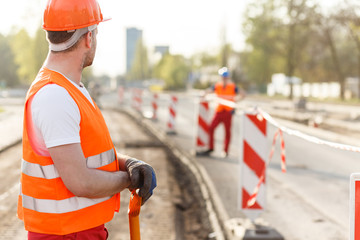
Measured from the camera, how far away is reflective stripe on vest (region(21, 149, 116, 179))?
2.02m

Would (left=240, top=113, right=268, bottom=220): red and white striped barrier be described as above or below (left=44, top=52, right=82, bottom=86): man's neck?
below

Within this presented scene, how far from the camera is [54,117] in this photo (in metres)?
1.91

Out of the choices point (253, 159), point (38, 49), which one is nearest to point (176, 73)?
point (38, 49)

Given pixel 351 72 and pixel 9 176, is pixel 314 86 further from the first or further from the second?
pixel 9 176

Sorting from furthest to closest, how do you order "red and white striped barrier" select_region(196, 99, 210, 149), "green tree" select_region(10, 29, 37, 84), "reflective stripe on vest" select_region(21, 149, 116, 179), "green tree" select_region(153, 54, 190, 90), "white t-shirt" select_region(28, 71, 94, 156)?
"green tree" select_region(153, 54, 190, 90), "green tree" select_region(10, 29, 37, 84), "red and white striped barrier" select_region(196, 99, 210, 149), "reflective stripe on vest" select_region(21, 149, 116, 179), "white t-shirt" select_region(28, 71, 94, 156)

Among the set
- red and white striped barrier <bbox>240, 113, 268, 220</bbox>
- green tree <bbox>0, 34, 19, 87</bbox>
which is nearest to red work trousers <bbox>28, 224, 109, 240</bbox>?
red and white striped barrier <bbox>240, 113, 268, 220</bbox>

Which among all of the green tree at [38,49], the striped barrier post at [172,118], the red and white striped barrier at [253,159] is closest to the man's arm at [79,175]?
the red and white striped barrier at [253,159]

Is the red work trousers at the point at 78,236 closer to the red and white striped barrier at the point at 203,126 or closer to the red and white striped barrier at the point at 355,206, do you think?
the red and white striped barrier at the point at 355,206

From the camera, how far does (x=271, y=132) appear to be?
1521cm

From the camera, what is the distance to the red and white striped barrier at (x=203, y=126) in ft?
35.3

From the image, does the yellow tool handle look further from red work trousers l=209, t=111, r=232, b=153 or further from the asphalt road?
red work trousers l=209, t=111, r=232, b=153

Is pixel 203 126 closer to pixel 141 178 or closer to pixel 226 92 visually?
pixel 226 92

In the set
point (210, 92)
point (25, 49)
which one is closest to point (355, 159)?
point (210, 92)

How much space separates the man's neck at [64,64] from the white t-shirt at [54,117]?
0.16 metres
